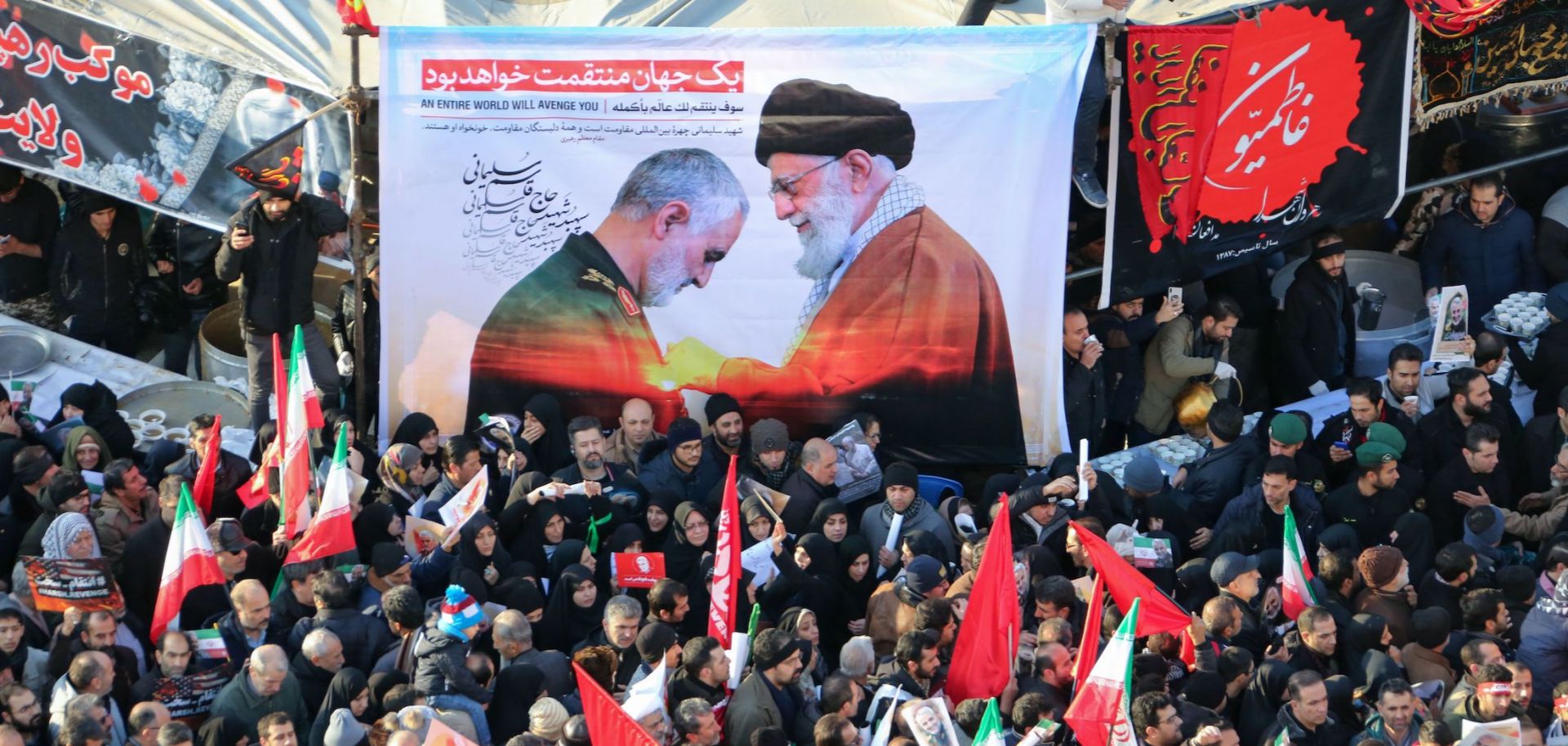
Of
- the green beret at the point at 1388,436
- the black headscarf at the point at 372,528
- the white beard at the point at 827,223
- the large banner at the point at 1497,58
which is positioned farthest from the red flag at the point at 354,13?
the large banner at the point at 1497,58

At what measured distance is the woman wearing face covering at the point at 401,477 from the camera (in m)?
12.6

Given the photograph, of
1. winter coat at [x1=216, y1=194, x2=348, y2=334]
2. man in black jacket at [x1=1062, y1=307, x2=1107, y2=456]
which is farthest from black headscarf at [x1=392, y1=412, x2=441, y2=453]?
man in black jacket at [x1=1062, y1=307, x2=1107, y2=456]

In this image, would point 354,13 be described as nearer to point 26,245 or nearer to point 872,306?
point 26,245

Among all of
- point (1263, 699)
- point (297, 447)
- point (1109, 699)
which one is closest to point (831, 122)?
point (297, 447)

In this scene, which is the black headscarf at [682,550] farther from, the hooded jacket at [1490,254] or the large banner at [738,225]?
the hooded jacket at [1490,254]

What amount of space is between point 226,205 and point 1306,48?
5.94 m

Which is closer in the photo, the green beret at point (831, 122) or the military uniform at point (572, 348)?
the green beret at point (831, 122)

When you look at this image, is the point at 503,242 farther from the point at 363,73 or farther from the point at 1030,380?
the point at 1030,380

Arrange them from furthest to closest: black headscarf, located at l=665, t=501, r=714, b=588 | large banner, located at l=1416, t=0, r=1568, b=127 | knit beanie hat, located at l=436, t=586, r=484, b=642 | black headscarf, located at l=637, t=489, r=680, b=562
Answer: large banner, located at l=1416, t=0, r=1568, b=127, black headscarf, located at l=637, t=489, r=680, b=562, black headscarf, located at l=665, t=501, r=714, b=588, knit beanie hat, located at l=436, t=586, r=484, b=642

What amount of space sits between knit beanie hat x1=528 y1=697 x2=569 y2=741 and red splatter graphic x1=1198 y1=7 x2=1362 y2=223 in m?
5.51

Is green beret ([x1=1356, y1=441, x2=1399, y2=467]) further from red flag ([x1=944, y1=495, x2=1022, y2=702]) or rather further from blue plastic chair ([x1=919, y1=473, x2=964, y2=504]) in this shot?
red flag ([x1=944, y1=495, x2=1022, y2=702])

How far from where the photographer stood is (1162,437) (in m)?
14.3

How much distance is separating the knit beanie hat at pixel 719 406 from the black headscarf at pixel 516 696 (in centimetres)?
304

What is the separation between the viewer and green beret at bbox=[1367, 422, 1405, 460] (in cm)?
1298
